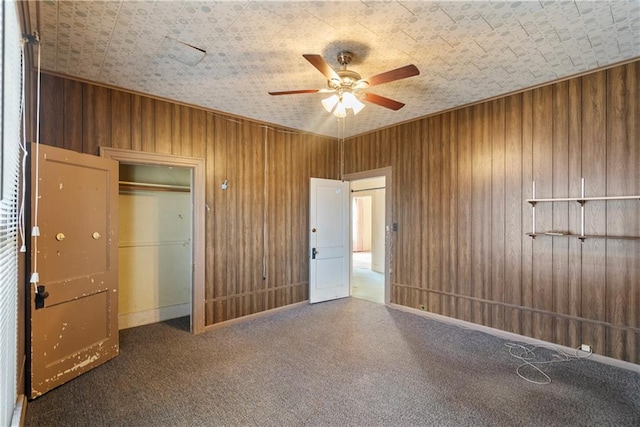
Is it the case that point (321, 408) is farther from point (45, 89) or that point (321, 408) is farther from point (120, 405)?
point (45, 89)

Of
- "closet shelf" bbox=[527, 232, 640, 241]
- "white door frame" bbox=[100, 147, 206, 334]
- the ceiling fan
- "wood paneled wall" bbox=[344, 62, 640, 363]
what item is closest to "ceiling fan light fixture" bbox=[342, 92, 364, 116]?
the ceiling fan

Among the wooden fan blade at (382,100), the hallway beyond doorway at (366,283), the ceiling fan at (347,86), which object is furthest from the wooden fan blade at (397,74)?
the hallway beyond doorway at (366,283)

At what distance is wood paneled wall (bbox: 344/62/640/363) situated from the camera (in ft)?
9.58

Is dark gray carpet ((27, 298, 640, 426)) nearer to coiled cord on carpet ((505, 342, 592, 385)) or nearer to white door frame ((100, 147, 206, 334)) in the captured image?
coiled cord on carpet ((505, 342, 592, 385))

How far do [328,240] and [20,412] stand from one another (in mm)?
3970

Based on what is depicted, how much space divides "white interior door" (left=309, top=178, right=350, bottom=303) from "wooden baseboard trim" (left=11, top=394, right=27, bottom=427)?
344cm

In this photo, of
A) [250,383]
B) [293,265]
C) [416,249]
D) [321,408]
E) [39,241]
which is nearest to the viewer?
[321,408]

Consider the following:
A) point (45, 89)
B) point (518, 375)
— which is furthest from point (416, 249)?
point (45, 89)

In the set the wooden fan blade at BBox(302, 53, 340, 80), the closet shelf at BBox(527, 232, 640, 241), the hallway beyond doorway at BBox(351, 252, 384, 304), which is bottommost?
the hallway beyond doorway at BBox(351, 252, 384, 304)

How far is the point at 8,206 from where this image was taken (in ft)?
6.05

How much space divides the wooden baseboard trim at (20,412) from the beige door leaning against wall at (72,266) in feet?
0.67

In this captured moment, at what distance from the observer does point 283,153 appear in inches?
191

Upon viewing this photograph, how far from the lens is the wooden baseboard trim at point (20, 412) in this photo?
1.97 metres

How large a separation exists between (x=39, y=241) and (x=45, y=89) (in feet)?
4.96
